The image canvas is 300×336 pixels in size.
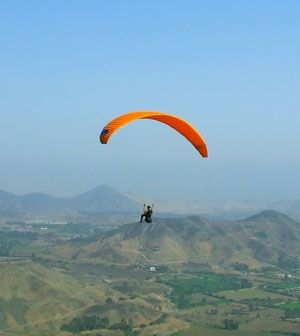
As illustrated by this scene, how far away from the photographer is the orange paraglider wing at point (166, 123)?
47.8 metres

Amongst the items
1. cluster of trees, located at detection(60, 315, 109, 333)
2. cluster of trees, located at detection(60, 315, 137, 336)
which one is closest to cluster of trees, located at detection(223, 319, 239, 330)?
cluster of trees, located at detection(60, 315, 137, 336)

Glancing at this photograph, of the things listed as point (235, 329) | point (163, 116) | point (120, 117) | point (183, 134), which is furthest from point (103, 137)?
point (235, 329)

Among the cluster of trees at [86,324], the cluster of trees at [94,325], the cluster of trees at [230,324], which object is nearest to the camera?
the cluster of trees at [94,325]

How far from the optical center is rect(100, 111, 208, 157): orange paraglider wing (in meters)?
47.8

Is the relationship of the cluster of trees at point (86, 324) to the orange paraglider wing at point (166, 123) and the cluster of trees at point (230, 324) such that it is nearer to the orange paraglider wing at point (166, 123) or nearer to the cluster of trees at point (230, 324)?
the cluster of trees at point (230, 324)

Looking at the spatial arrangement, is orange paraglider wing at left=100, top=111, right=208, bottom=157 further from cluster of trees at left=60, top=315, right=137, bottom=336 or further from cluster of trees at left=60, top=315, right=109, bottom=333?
cluster of trees at left=60, top=315, right=109, bottom=333

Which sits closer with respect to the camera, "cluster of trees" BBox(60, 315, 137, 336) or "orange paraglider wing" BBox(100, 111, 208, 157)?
"orange paraglider wing" BBox(100, 111, 208, 157)

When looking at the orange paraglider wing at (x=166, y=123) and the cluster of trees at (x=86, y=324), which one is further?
the cluster of trees at (x=86, y=324)

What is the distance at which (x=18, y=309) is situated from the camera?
200 m

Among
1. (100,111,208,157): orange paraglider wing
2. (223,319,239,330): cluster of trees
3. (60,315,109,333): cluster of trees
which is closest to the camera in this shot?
(100,111,208,157): orange paraglider wing

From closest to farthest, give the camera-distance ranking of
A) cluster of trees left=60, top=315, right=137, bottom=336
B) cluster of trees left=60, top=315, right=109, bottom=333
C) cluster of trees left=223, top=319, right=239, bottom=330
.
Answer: cluster of trees left=60, top=315, right=137, bottom=336
cluster of trees left=60, top=315, right=109, bottom=333
cluster of trees left=223, top=319, right=239, bottom=330

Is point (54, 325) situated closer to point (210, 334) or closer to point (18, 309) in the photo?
point (18, 309)

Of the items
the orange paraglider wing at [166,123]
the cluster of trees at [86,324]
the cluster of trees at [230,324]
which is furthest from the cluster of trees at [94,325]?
the orange paraglider wing at [166,123]

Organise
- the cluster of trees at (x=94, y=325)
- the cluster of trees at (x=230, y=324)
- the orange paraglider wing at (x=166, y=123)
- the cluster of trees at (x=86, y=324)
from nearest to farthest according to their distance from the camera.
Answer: the orange paraglider wing at (x=166, y=123) → the cluster of trees at (x=94, y=325) → the cluster of trees at (x=86, y=324) → the cluster of trees at (x=230, y=324)
